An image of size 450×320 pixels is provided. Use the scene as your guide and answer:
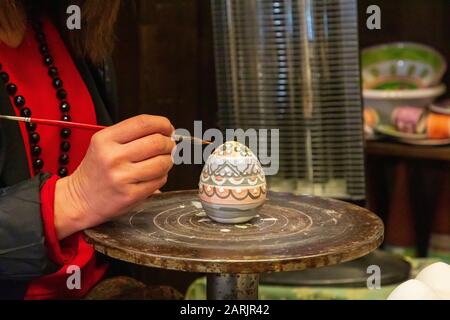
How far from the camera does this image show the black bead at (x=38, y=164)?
144 centimetres

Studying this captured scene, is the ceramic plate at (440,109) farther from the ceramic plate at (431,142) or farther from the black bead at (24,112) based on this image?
the black bead at (24,112)

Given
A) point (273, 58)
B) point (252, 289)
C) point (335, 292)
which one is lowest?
point (335, 292)

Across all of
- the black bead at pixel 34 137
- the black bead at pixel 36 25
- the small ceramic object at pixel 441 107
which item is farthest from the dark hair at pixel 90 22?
the small ceramic object at pixel 441 107

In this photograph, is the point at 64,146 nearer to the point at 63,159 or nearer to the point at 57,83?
the point at 63,159

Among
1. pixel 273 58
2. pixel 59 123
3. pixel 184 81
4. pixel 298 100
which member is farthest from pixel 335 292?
pixel 59 123

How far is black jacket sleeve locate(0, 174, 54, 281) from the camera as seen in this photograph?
119cm

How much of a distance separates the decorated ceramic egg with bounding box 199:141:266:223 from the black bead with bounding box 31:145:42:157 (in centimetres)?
37

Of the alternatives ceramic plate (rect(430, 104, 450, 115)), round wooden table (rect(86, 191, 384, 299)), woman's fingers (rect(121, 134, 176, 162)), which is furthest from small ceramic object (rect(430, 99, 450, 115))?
woman's fingers (rect(121, 134, 176, 162))

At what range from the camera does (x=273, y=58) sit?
84.7 inches

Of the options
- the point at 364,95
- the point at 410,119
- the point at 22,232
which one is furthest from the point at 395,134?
the point at 22,232

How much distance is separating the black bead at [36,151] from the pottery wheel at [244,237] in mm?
247

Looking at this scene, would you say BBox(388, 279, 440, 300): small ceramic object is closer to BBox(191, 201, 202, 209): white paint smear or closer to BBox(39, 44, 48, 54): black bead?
BBox(191, 201, 202, 209): white paint smear

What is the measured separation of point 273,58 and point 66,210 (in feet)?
3.60

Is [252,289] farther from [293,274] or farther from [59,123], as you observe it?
[293,274]
